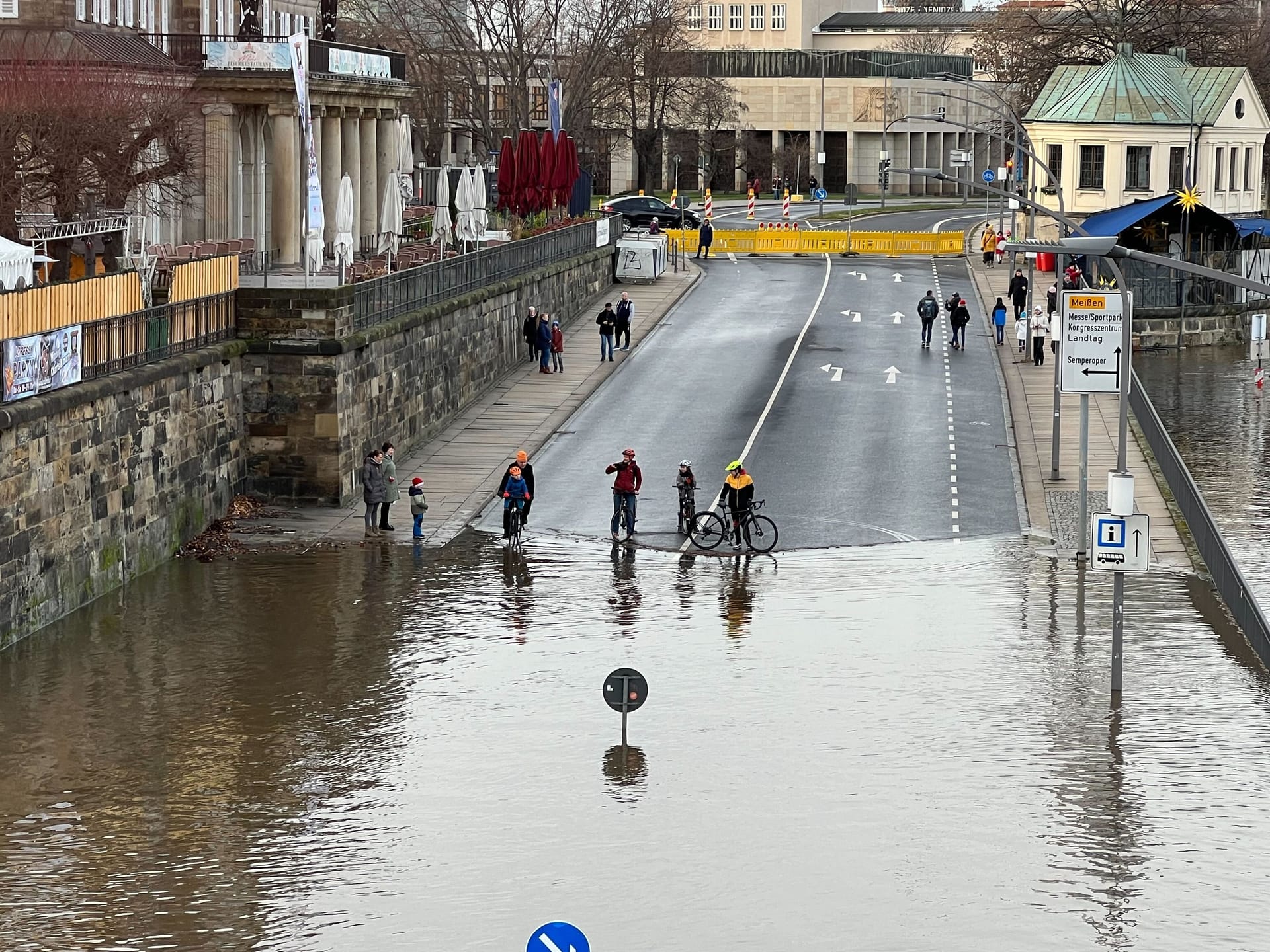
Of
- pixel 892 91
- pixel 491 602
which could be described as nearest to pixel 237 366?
pixel 491 602

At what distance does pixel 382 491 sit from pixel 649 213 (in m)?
59.1

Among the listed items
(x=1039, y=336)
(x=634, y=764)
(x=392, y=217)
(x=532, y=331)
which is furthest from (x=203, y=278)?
(x=1039, y=336)

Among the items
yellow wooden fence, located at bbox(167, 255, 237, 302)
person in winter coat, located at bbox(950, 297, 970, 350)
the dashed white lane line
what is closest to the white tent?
yellow wooden fence, located at bbox(167, 255, 237, 302)

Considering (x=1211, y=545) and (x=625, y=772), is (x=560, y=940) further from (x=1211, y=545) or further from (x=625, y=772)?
(x=1211, y=545)

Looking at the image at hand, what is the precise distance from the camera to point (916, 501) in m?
38.0

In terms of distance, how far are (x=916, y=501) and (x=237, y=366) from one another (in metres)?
12.2

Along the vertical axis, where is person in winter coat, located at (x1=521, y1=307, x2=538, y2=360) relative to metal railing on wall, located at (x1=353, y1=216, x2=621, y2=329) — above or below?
below

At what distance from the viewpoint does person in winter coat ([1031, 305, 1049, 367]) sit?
181ft

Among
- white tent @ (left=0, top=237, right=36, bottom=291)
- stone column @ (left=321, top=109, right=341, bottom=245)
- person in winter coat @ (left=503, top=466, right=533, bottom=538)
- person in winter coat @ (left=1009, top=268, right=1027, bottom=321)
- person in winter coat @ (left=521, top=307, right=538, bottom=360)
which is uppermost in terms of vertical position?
stone column @ (left=321, top=109, right=341, bottom=245)

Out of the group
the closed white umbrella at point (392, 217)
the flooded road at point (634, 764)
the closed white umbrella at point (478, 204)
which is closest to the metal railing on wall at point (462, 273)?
the closed white umbrella at point (478, 204)

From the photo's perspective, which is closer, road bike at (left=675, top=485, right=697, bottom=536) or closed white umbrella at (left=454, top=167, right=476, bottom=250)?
road bike at (left=675, top=485, right=697, bottom=536)

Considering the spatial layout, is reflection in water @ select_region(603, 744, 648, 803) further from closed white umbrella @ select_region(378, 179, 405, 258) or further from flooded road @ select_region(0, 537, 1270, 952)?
closed white umbrella @ select_region(378, 179, 405, 258)

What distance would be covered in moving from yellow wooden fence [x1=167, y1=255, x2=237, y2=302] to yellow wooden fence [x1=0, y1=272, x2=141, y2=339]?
1582 millimetres

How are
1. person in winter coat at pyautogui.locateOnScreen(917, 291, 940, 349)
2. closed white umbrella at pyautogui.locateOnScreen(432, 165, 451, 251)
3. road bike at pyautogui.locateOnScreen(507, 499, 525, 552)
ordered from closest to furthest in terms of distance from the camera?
1. road bike at pyautogui.locateOnScreen(507, 499, 525, 552)
2. closed white umbrella at pyautogui.locateOnScreen(432, 165, 451, 251)
3. person in winter coat at pyautogui.locateOnScreen(917, 291, 940, 349)
